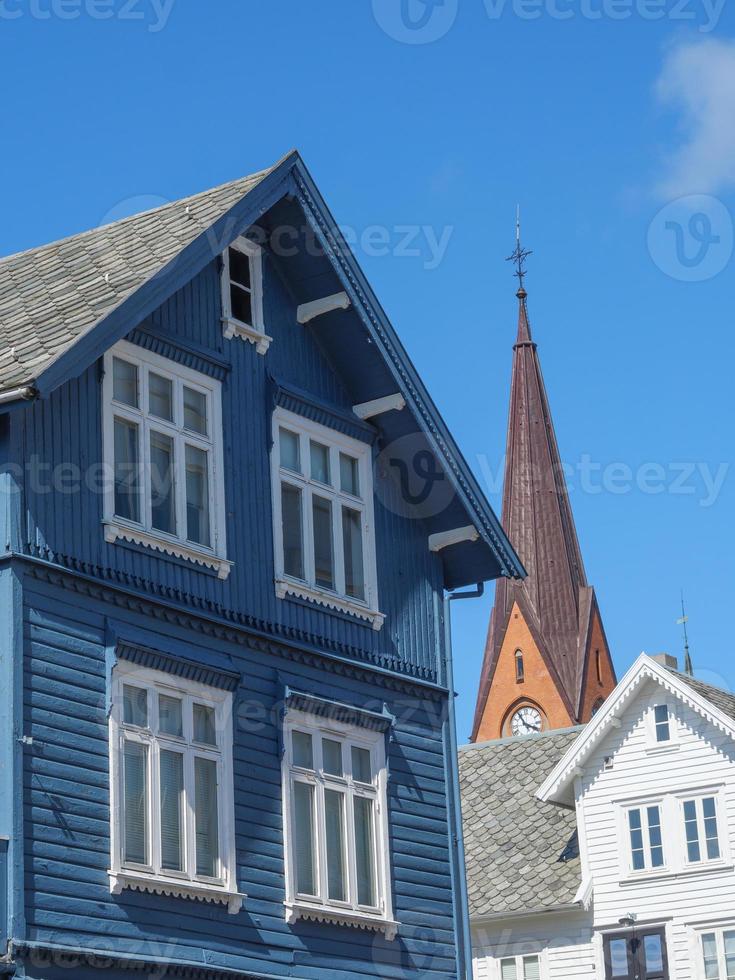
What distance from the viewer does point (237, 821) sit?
64.3ft

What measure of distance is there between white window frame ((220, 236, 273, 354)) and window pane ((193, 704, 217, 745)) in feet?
14.7

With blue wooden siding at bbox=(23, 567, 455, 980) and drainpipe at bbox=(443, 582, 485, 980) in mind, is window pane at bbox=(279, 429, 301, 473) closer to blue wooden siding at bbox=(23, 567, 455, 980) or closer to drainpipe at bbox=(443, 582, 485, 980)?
blue wooden siding at bbox=(23, 567, 455, 980)

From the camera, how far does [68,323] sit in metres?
19.0

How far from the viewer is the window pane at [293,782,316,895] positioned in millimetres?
20422

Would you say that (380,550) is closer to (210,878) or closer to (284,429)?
(284,429)

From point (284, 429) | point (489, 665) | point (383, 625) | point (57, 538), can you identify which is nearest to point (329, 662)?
point (383, 625)

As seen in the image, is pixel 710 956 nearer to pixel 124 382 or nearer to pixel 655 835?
pixel 655 835

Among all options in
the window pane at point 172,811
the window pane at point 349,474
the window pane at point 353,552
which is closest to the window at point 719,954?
the window pane at point 353,552

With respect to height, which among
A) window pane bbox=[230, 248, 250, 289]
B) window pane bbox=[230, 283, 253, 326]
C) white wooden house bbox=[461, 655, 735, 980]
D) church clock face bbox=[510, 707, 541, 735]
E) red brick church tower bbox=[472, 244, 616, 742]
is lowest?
white wooden house bbox=[461, 655, 735, 980]

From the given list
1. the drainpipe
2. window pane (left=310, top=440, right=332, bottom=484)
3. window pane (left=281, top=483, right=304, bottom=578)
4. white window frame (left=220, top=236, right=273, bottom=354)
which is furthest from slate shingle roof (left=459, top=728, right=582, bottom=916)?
white window frame (left=220, top=236, right=273, bottom=354)

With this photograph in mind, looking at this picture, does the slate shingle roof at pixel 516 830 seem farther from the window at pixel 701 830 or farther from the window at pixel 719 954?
the window at pixel 719 954

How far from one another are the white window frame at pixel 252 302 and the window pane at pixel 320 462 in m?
1.39

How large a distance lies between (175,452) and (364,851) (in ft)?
16.9

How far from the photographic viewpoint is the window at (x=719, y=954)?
124 ft
